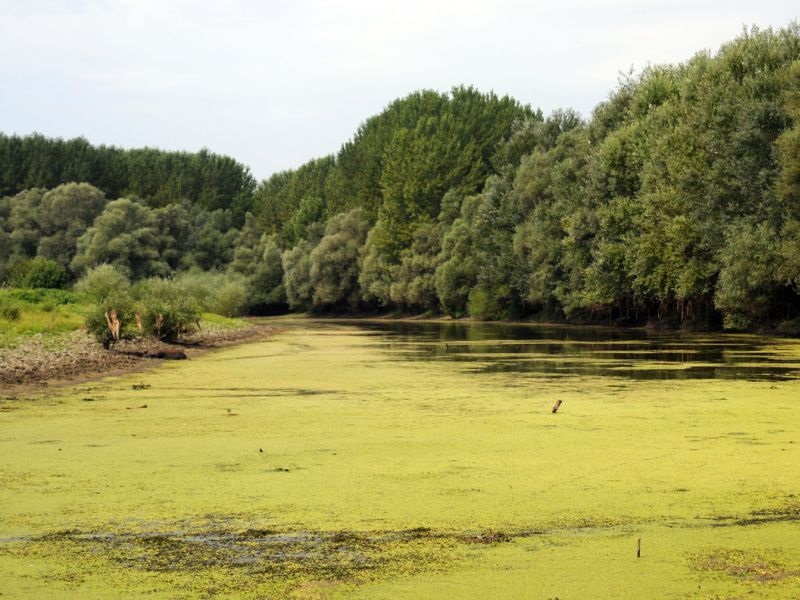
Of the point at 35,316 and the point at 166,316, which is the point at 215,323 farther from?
the point at 166,316

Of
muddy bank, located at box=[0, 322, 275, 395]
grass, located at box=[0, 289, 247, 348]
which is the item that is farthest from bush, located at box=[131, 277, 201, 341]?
grass, located at box=[0, 289, 247, 348]

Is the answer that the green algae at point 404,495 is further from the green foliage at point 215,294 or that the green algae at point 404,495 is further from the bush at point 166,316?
the green foliage at point 215,294

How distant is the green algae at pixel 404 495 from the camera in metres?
5.92

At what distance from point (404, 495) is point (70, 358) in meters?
16.0

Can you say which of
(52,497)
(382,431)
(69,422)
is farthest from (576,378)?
(52,497)

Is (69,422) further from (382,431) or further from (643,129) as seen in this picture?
(643,129)

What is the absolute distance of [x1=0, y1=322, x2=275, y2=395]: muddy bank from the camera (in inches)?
736

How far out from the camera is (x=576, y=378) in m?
19.0

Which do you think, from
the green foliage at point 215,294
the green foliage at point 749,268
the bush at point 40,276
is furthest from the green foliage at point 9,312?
the bush at point 40,276

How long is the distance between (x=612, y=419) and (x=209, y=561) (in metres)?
7.49

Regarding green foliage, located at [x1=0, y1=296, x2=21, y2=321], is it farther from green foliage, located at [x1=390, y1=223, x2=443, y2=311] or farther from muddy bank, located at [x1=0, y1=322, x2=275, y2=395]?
green foliage, located at [x1=390, y1=223, x2=443, y2=311]

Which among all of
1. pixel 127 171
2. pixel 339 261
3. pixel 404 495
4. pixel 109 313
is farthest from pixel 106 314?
pixel 127 171

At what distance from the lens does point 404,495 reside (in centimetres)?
812

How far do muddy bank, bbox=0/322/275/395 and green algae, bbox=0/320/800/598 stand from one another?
2.80 metres
